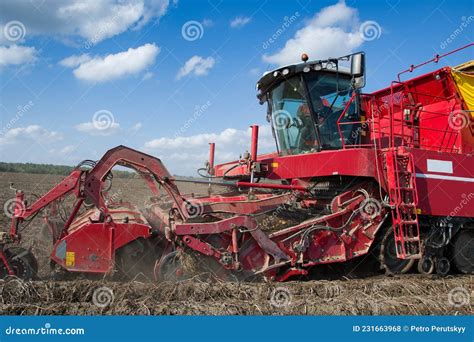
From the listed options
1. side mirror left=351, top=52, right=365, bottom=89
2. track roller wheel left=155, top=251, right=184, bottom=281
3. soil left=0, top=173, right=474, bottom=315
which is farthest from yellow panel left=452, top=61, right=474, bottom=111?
track roller wheel left=155, top=251, right=184, bottom=281

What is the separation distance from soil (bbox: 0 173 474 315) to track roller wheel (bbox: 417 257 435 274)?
95 centimetres

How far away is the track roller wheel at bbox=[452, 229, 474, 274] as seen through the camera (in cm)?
641

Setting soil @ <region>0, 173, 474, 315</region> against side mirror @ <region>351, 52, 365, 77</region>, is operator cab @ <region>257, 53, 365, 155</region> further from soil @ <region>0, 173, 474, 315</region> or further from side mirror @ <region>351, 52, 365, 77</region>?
soil @ <region>0, 173, 474, 315</region>

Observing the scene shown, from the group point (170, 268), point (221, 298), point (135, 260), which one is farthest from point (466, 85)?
point (135, 260)

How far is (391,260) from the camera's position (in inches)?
233

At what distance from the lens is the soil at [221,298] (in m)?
3.82

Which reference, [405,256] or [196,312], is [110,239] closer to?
[196,312]

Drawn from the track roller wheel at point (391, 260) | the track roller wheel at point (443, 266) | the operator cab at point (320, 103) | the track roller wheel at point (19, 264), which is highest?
the operator cab at point (320, 103)

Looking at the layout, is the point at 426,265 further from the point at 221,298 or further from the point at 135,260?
the point at 135,260

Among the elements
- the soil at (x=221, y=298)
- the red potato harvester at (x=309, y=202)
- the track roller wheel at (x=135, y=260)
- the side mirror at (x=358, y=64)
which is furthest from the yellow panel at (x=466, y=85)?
the track roller wheel at (x=135, y=260)

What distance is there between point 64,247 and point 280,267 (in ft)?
8.34

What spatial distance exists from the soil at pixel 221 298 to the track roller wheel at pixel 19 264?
195 millimetres

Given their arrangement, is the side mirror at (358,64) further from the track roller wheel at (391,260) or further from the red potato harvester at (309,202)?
the track roller wheel at (391,260)

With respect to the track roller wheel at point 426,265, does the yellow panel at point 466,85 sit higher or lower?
higher
